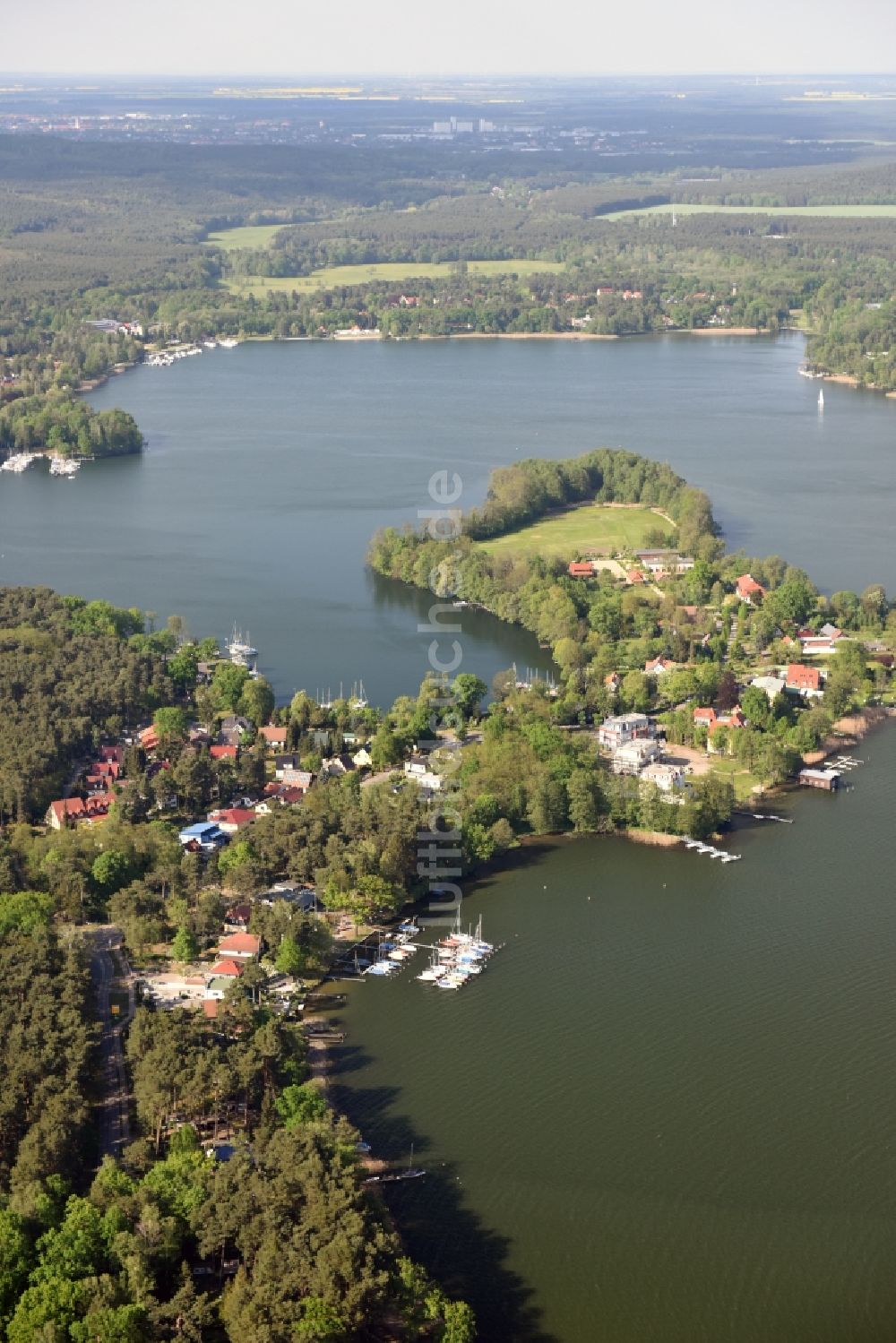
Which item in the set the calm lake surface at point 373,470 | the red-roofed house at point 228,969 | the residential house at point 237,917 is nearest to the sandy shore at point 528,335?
the calm lake surface at point 373,470

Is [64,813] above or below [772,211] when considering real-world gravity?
below

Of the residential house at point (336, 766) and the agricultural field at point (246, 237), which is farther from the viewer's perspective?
the agricultural field at point (246, 237)

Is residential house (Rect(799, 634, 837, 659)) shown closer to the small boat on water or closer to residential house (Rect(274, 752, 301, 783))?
residential house (Rect(274, 752, 301, 783))

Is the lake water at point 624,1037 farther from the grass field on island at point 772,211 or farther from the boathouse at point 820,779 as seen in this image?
the grass field on island at point 772,211

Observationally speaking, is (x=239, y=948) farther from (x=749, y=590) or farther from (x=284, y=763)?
(x=749, y=590)

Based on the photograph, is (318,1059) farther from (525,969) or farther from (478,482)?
(478,482)

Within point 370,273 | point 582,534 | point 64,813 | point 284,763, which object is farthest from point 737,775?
point 370,273

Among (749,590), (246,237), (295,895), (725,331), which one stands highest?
(246,237)
